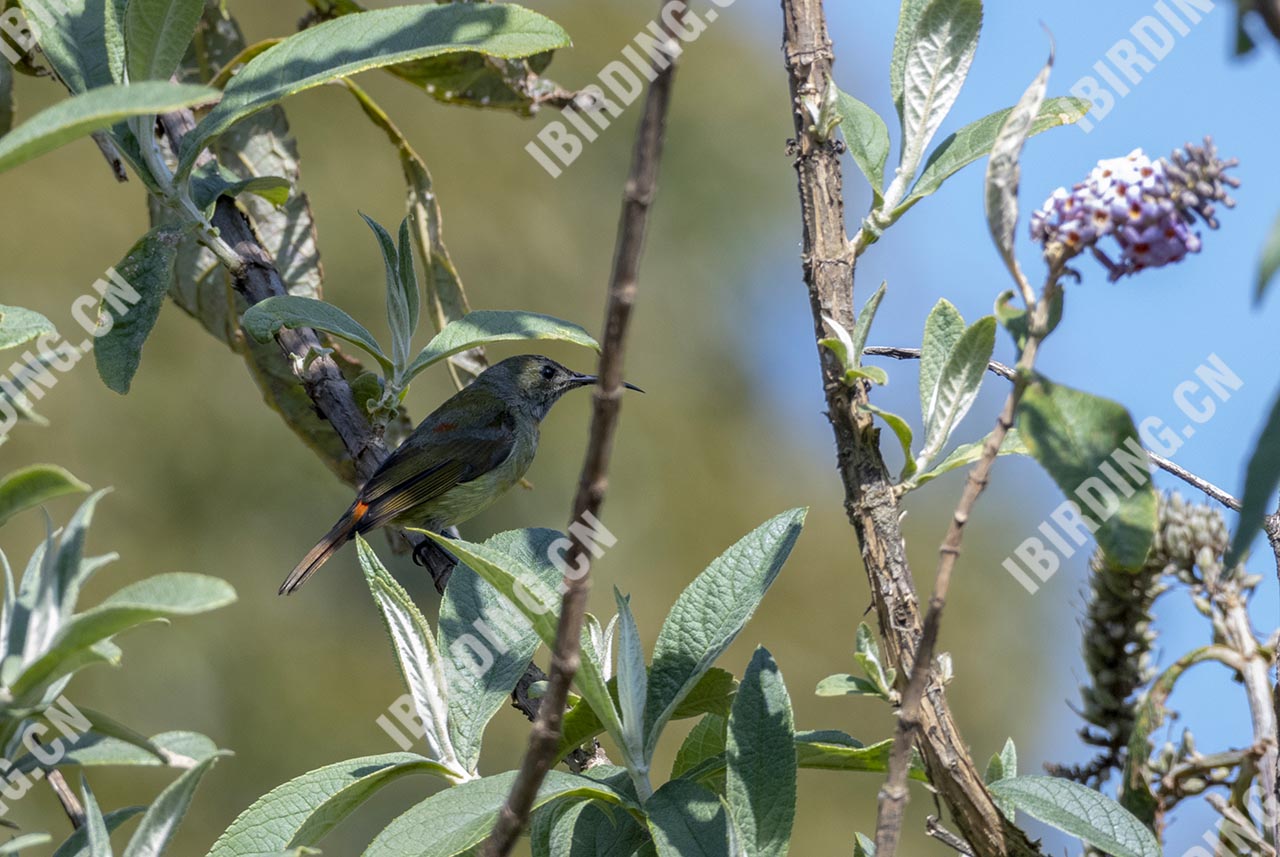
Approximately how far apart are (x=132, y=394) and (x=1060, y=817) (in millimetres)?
8031

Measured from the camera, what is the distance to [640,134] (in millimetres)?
850

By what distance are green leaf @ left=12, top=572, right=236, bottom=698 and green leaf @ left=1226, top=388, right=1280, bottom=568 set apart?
813 millimetres

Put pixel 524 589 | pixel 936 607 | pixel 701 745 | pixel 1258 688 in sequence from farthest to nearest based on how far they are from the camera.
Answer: pixel 701 745 → pixel 1258 688 → pixel 524 589 → pixel 936 607

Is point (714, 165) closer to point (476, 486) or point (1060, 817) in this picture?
point (476, 486)

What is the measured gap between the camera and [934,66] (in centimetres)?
170

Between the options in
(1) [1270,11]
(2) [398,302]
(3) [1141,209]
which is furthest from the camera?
(2) [398,302]

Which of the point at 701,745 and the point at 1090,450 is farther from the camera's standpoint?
the point at 701,745

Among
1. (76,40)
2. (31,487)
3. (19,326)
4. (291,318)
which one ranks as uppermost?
(76,40)

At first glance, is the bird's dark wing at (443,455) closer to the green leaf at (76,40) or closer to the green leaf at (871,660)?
the green leaf at (76,40)

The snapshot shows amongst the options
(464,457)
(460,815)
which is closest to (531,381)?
(464,457)

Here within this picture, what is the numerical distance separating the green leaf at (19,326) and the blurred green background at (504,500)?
18.5 feet

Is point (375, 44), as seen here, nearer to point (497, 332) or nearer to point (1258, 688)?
point (497, 332)

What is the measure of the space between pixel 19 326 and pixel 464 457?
3960mm

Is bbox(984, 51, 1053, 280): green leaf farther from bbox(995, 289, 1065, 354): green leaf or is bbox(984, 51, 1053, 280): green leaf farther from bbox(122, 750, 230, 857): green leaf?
bbox(122, 750, 230, 857): green leaf
